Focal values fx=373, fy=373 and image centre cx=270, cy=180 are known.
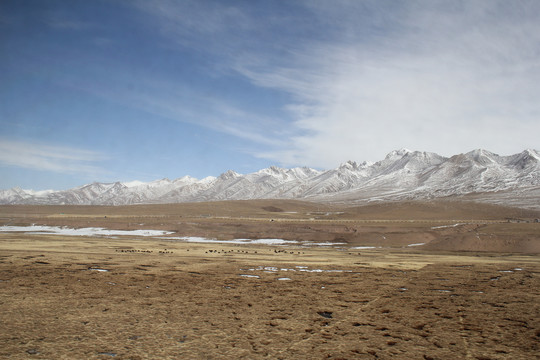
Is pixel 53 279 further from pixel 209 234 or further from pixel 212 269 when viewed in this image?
pixel 209 234

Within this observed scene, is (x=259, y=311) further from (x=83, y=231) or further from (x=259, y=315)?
(x=83, y=231)

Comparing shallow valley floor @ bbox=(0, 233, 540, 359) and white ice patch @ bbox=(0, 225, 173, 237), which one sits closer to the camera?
shallow valley floor @ bbox=(0, 233, 540, 359)

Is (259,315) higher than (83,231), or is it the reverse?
(259,315)

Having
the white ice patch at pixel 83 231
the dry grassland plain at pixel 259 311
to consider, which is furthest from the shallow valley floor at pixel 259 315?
the white ice patch at pixel 83 231

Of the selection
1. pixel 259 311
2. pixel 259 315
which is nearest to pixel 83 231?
pixel 259 311

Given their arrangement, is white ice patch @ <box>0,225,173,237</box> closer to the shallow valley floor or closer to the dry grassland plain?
the dry grassland plain

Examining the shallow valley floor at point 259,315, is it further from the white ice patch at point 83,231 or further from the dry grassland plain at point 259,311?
the white ice patch at point 83,231

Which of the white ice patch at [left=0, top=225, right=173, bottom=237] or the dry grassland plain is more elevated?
the dry grassland plain

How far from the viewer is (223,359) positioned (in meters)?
9.54

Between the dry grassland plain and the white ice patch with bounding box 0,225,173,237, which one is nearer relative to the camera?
the dry grassland plain

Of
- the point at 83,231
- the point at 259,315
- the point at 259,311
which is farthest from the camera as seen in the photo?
the point at 83,231

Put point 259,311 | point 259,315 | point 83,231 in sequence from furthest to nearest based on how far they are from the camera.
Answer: point 83,231 < point 259,311 < point 259,315

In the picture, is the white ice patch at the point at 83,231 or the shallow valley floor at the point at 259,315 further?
the white ice patch at the point at 83,231

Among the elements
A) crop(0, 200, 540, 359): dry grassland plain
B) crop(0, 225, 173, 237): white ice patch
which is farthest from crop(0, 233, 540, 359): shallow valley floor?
crop(0, 225, 173, 237): white ice patch
